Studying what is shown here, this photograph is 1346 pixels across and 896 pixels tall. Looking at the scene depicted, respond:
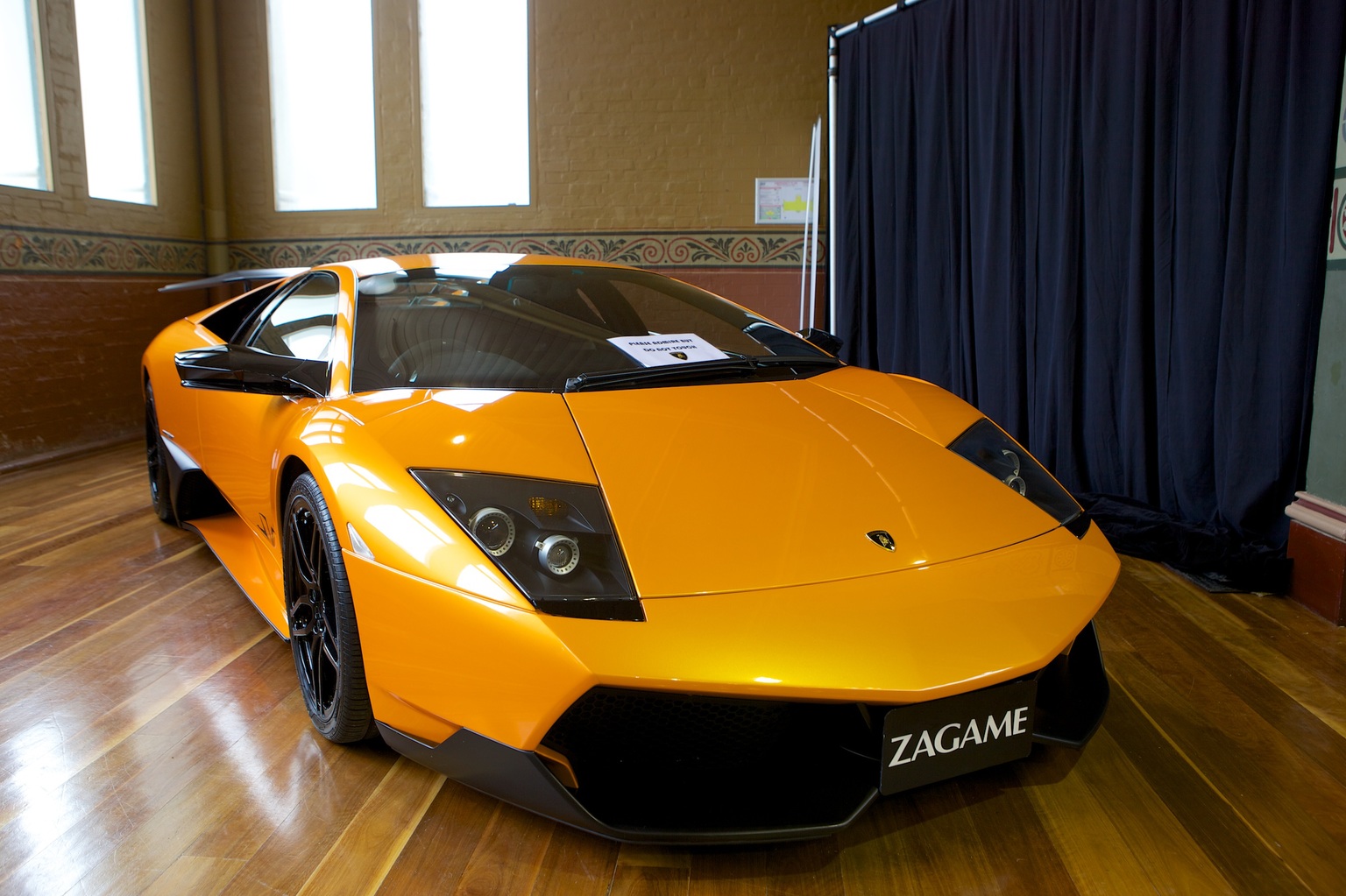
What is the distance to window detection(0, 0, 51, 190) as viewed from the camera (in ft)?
13.1

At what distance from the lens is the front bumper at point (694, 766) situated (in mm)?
1046

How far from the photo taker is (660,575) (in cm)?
110

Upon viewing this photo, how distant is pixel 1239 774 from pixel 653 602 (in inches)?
38.5

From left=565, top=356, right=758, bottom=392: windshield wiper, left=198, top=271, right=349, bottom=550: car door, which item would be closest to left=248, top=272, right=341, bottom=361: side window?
left=198, top=271, right=349, bottom=550: car door

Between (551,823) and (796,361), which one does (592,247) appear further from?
(551,823)

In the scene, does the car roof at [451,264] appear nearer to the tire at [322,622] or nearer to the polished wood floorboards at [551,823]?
the tire at [322,622]

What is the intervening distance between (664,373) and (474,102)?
4325 millimetres

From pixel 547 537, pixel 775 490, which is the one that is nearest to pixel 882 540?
pixel 775 490

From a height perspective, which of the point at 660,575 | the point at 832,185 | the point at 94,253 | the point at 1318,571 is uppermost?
the point at 832,185

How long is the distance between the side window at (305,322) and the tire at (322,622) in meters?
0.34

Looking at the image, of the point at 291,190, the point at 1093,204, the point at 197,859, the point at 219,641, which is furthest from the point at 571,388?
the point at 291,190

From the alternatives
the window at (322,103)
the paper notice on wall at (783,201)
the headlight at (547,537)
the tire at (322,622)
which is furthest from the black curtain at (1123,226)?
the window at (322,103)

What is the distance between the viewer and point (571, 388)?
1.52m

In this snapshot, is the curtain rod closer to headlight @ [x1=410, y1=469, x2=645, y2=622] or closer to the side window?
the side window
